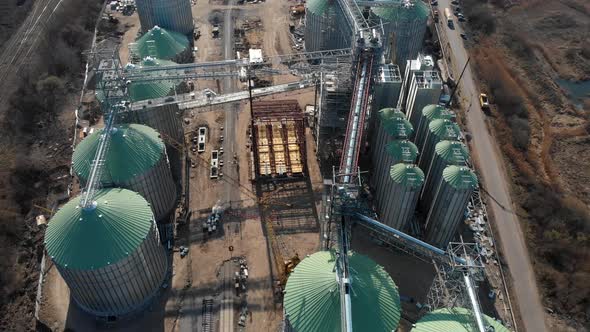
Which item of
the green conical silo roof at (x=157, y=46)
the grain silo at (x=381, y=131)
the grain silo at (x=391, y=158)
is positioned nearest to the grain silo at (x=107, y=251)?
the grain silo at (x=391, y=158)

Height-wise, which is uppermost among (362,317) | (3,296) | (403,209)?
(403,209)

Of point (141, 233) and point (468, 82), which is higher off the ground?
point (468, 82)

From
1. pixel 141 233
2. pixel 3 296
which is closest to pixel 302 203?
pixel 141 233

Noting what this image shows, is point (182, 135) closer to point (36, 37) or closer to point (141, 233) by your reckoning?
point (141, 233)

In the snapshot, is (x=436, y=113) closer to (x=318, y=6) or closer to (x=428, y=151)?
(x=428, y=151)

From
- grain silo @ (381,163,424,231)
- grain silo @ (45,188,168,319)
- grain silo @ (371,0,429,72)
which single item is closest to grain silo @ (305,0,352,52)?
grain silo @ (371,0,429,72)

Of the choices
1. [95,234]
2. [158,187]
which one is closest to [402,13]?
[158,187]

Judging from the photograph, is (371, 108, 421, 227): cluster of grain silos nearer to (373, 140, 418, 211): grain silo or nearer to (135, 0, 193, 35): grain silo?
(373, 140, 418, 211): grain silo

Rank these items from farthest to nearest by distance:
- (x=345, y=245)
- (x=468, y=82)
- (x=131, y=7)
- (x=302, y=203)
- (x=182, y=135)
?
1. (x=131, y=7)
2. (x=468, y=82)
3. (x=182, y=135)
4. (x=302, y=203)
5. (x=345, y=245)
